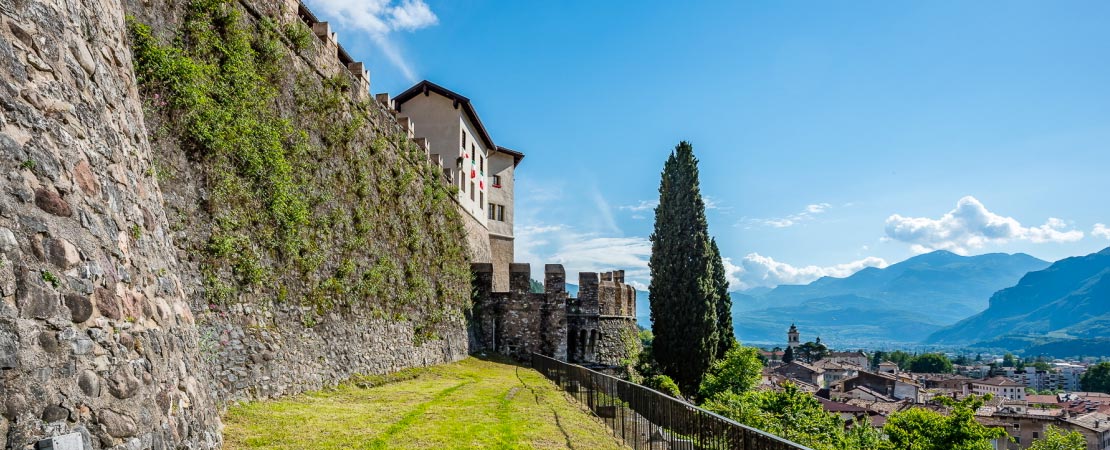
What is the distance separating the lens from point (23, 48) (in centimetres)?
583

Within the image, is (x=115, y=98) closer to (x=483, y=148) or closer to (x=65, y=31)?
(x=65, y=31)

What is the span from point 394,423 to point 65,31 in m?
7.28

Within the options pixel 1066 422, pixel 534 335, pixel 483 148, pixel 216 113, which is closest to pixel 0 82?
pixel 216 113

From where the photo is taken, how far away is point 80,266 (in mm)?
5645

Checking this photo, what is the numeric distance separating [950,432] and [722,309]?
43.2 ft

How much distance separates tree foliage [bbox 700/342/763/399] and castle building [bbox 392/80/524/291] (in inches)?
533

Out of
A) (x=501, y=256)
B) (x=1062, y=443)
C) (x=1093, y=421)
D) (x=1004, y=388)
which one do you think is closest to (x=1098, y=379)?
(x=1004, y=388)

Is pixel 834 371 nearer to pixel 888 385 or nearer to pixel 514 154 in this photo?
pixel 888 385

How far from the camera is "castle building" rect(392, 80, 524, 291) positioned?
3794cm

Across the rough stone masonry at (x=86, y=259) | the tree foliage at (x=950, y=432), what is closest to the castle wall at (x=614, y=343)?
the tree foliage at (x=950, y=432)

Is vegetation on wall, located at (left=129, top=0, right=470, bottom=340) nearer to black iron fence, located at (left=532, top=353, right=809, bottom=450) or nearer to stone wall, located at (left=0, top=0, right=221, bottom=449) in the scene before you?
stone wall, located at (left=0, top=0, right=221, bottom=449)

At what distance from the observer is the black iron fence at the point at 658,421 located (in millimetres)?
7605

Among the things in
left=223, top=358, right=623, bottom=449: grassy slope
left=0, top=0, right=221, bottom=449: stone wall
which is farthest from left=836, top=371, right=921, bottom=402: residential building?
left=0, top=0, right=221, bottom=449: stone wall

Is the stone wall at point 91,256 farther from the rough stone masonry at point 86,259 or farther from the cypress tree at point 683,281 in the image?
the cypress tree at point 683,281
